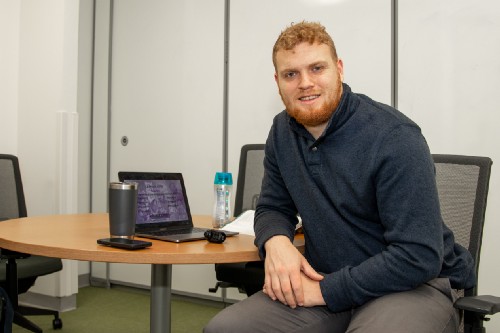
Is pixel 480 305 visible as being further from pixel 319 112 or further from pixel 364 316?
pixel 319 112

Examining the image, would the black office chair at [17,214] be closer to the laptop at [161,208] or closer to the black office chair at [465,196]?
the laptop at [161,208]

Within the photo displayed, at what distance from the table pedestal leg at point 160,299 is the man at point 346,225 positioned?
0.39m

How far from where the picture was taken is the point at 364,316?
4.23 feet

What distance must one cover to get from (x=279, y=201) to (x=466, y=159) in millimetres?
622

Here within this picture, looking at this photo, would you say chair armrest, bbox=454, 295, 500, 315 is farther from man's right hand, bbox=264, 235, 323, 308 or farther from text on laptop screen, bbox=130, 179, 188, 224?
text on laptop screen, bbox=130, 179, 188, 224

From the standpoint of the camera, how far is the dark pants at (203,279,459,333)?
4.08ft

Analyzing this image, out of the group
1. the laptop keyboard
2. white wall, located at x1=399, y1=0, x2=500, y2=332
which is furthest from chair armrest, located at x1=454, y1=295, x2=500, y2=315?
white wall, located at x1=399, y1=0, x2=500, y2=332

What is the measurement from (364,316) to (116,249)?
26.3 inches

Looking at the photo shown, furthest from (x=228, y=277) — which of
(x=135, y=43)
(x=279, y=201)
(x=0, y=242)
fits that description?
(x=135, y=43)

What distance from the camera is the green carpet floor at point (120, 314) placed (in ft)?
10.3

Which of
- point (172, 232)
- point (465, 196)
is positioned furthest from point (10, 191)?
point (465, 196)

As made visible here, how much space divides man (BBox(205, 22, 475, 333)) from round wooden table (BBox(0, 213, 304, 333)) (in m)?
0.15

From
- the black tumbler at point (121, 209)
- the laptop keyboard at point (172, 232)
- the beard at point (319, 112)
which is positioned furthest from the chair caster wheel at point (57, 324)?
the beard at point (319, 112)

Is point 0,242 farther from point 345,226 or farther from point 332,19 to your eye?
point 332,19
